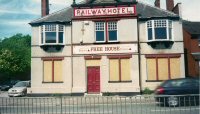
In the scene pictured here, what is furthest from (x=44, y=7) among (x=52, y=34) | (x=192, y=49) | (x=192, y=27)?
(x=192, y=27)

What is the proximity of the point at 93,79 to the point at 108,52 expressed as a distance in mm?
3060

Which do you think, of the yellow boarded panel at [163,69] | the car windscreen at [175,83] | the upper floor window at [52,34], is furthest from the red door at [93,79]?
the car windscreen at [175,83]

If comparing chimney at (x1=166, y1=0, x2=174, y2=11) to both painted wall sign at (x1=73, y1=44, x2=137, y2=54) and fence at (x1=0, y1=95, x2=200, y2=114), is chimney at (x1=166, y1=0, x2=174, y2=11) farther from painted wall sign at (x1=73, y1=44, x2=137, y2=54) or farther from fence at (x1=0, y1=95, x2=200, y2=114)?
fence at (x1=0, y1=95, x2=200, y2=114)

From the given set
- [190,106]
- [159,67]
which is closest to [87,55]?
[159,67]

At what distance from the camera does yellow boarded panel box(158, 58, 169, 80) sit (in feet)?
97.1

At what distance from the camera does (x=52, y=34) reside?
31.0m

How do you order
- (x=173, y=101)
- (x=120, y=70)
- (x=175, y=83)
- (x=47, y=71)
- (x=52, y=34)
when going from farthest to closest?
(x=52, y=34) < (x=47, y=71) < (x=120, y=70) < (x=175, y=83) < (x=173, y=101)

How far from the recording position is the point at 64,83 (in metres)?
30.1

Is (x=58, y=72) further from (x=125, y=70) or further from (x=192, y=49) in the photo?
(x=192, y=49)

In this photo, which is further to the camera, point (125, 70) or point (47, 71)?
point (47, 71)

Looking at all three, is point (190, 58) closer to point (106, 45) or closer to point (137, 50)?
point (137, 50)

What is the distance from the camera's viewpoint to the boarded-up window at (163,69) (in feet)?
97.1

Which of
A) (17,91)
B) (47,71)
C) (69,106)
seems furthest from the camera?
(17,91)

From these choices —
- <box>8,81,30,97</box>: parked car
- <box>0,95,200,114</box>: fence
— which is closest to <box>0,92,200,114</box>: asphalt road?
<box>0,95,200,114</box>: fence
